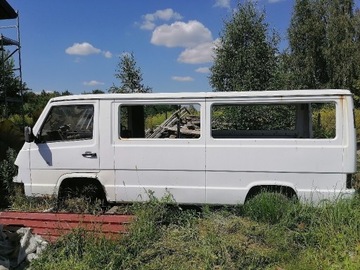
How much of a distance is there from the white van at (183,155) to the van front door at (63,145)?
0.05ft

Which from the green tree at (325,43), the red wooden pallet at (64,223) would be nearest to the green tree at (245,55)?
the red wooden pallet at (64,223)

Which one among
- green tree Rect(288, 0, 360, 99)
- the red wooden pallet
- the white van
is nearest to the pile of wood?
the white van

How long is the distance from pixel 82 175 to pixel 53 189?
562 mm

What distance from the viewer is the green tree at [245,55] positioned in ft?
42.5

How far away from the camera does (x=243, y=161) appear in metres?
5.96

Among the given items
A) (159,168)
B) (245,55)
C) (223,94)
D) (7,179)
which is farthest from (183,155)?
(245,55)

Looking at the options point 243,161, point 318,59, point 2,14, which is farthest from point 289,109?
point 318,59

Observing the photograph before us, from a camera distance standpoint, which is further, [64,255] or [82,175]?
[82,175]

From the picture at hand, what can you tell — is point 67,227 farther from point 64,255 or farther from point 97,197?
point 97,197

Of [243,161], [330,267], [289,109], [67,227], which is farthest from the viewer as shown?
[289,109]

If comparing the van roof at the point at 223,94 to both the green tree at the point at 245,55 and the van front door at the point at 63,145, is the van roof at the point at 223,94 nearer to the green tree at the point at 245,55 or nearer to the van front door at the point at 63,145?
the van front door at the point at 63,145

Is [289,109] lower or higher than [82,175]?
higher

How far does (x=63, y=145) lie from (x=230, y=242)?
11.1 ft

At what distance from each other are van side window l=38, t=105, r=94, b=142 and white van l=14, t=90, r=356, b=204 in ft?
0.05
